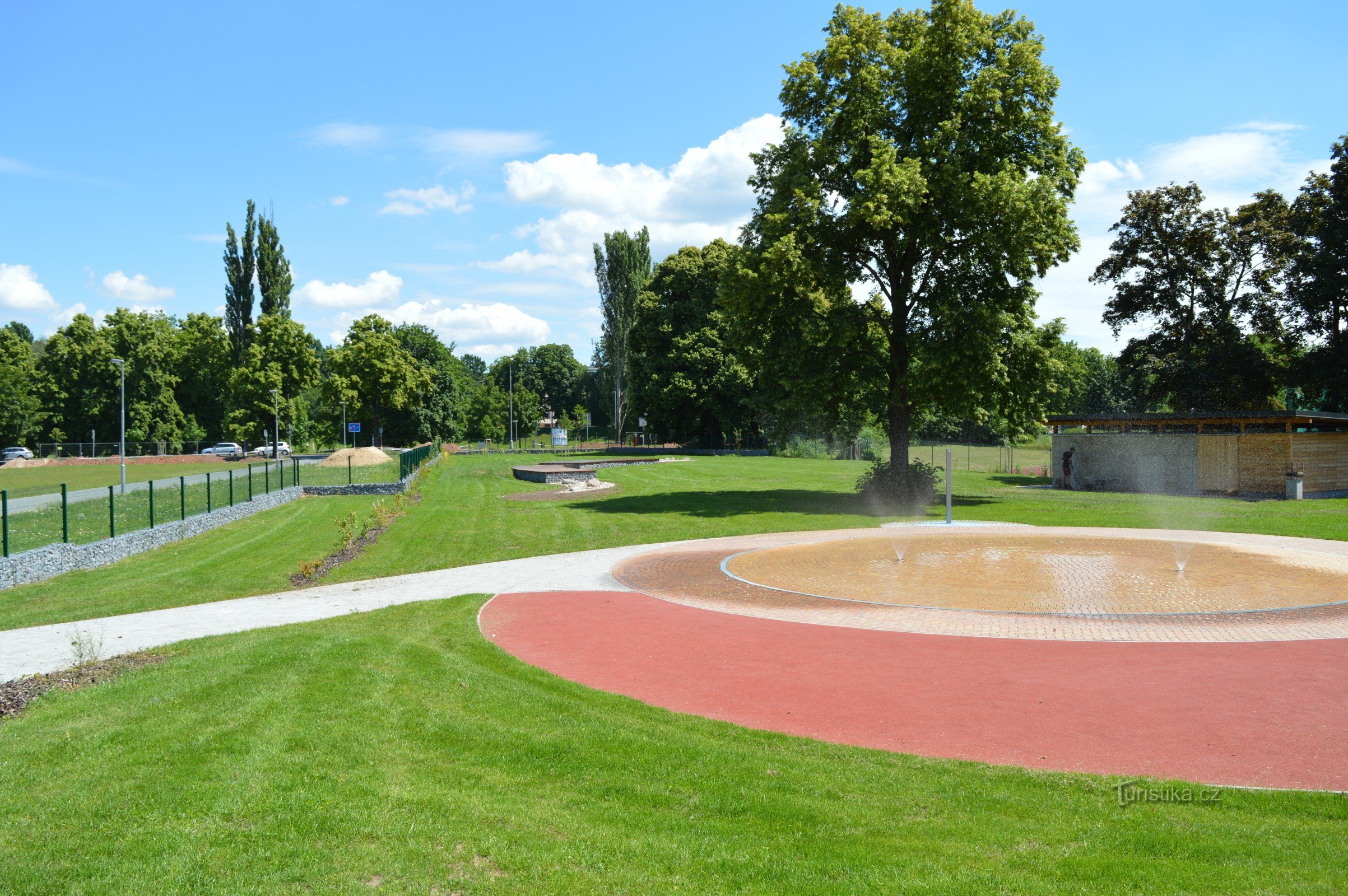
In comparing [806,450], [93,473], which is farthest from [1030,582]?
[93,473]

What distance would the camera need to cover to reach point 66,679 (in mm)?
8695

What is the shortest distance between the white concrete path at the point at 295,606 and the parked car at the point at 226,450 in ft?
213

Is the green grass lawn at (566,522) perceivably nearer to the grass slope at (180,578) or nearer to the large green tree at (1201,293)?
the grass slope at (180,578)

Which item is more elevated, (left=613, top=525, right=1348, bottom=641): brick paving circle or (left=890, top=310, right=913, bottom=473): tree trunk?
(left=890, top=310, right=913, bottom=473): tree trunk

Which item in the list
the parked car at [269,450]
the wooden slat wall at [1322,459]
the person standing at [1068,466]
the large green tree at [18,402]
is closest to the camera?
the wooden slat wall at [1322,459]

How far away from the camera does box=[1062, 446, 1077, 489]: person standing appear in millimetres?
37344

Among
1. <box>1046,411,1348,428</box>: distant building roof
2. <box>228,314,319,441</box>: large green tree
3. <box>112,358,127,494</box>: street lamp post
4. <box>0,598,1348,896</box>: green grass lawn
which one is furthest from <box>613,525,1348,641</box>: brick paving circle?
<box>228,314,319,441</box>: large green tree

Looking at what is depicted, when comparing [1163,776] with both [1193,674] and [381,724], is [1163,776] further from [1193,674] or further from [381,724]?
[381,724]

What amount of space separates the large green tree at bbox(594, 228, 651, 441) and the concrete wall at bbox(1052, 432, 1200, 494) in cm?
4407

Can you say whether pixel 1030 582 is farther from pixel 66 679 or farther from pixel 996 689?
pixel 66 679

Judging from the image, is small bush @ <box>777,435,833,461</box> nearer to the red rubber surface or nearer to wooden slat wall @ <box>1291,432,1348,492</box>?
wooden slat wall @ <box>1291,432,1348,492</box>

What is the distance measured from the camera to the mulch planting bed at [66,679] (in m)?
7.90


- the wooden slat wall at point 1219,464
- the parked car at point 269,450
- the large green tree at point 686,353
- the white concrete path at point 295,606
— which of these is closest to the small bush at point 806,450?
the large green tree at point 686,353

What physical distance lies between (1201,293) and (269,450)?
69.4 m
